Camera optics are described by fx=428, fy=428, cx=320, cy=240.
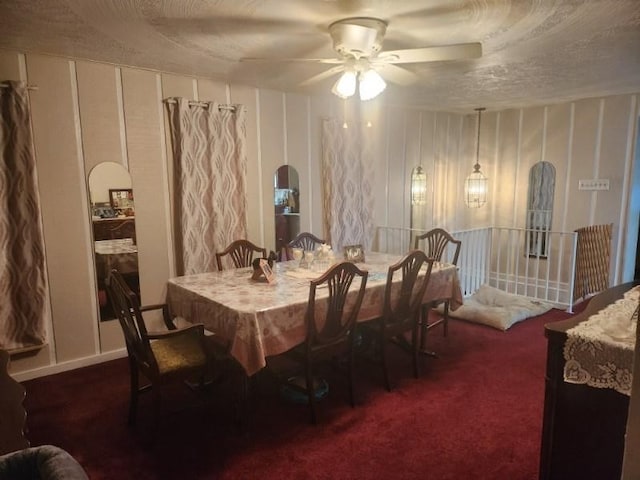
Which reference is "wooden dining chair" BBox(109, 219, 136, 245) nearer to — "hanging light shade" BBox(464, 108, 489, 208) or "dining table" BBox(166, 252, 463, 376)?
"dining table" BBox(166, 252, 463, 376)

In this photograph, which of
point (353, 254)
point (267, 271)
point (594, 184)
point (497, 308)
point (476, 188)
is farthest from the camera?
point (476, 188)

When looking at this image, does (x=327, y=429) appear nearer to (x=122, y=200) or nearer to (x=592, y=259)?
(x=122, y=200)

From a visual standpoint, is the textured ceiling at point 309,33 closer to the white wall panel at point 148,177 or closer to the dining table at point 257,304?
the white wall panel at point 148,177

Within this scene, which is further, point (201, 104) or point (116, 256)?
point (201, 104)

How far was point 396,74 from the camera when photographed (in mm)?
3340

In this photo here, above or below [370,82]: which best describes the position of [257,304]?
below

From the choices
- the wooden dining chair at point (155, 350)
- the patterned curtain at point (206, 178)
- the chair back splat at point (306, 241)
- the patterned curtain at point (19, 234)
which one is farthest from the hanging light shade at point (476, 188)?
the patterned curtain at point (19, 234)

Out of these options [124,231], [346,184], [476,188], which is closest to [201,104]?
[124,231]

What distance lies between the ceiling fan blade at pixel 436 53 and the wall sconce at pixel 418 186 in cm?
305

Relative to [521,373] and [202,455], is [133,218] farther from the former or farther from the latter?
[521,373]

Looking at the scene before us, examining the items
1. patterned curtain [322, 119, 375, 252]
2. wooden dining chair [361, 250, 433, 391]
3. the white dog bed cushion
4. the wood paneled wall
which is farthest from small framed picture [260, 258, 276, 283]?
the white dog bed cushion

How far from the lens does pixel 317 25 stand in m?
2.58

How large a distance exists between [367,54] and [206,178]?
1874mm

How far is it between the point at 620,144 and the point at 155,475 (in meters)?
5.49
